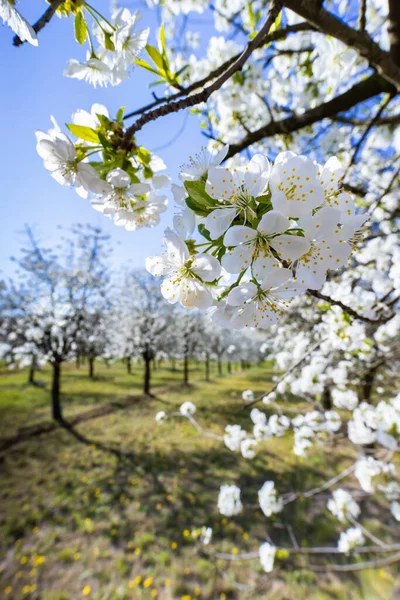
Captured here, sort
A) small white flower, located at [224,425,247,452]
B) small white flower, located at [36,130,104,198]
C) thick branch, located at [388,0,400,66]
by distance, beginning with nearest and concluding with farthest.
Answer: small white flower, located at [36,130,104,198]
thick branch, located at [388,0,400,66]
small white flower, located at [224,425,247,452]

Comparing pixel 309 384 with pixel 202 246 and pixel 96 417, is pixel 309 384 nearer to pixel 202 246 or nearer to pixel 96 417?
pixel 202 246

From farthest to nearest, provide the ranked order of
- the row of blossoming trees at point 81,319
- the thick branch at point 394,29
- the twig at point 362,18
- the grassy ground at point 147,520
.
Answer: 1. the row of blossoming trees at point 81,319
2. the grassy ground at point 147,520
3. the thick branch at point 394,29
4. the twig at point 362,18

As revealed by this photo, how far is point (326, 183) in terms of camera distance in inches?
22.1

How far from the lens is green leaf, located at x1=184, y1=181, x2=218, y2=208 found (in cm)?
53

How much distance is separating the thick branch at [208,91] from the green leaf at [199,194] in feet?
0.81

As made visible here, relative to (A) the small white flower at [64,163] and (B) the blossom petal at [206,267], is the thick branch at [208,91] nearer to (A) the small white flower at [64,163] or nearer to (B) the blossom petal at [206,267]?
(A) the small white flower at [64,163]

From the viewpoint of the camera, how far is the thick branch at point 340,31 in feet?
2.84

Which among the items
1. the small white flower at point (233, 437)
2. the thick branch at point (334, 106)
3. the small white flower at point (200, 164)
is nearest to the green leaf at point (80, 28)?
the small white flower at point (200, 164)

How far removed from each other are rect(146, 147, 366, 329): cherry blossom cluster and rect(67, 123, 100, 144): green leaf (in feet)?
1.07

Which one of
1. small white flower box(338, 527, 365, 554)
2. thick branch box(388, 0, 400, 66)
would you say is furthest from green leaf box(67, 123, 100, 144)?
small white flower box(338, 527, 365, 554)

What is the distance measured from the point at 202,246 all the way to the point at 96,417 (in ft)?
30.8

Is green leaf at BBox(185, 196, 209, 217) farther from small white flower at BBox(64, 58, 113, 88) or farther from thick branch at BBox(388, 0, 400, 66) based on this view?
thick branch at BBox(388, 0, 400, 66)

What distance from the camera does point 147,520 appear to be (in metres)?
4.21

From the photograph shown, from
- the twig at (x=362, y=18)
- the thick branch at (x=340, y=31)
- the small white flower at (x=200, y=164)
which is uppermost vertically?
the twig at (x=362, y=18)
